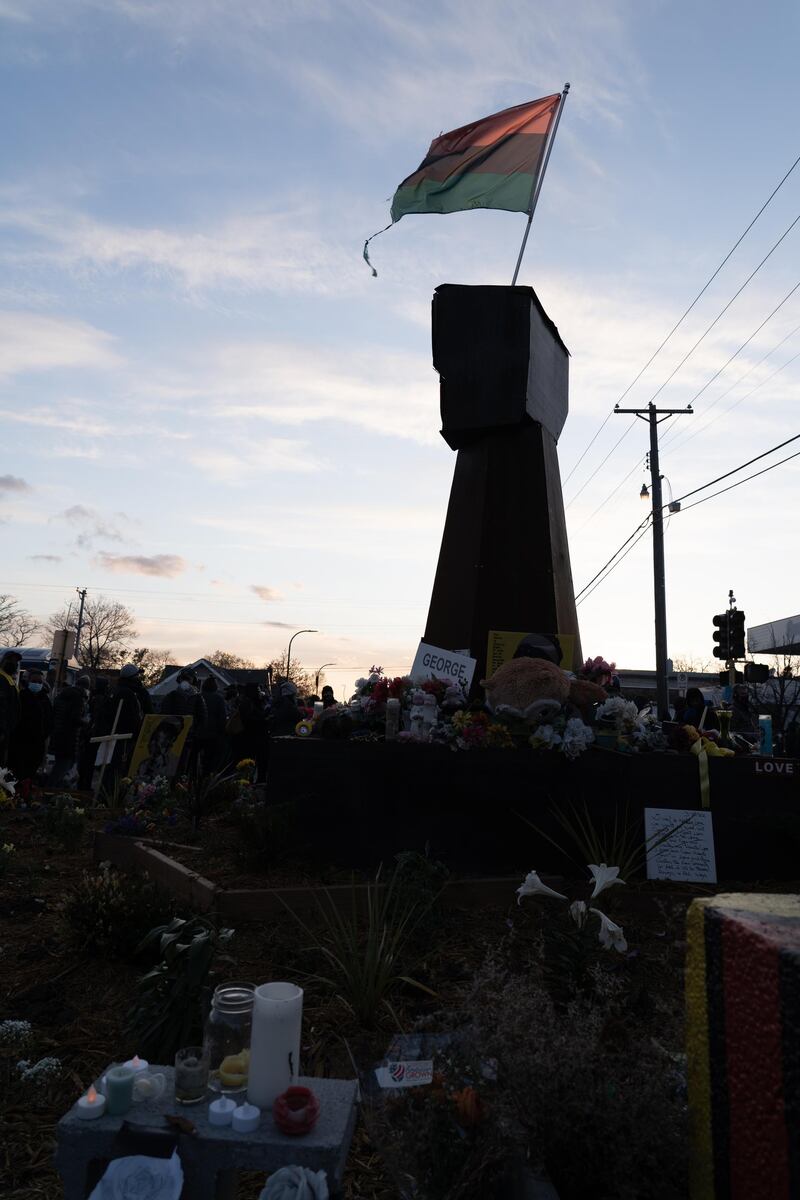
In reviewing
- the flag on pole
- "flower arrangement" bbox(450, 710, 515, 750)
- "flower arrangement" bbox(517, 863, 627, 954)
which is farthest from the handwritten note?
the flag on pole

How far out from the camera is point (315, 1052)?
3330 millimetres

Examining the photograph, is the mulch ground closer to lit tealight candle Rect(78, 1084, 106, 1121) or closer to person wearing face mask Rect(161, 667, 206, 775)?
lit tealight candle Rect(78, 1084, 106, 1121)

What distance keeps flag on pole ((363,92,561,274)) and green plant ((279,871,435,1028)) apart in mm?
7723

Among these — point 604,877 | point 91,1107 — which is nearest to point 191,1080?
point 91,1107

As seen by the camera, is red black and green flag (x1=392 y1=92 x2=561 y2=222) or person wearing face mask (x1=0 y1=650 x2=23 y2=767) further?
red black and green flag (x1=392 y1=92 x2=561 y2=222)

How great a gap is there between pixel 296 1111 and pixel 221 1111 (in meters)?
0.21

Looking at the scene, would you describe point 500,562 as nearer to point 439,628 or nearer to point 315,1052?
point 439,628

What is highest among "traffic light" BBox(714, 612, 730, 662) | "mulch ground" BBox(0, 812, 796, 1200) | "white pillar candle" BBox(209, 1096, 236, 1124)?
"traffic light" BBox(714, 612, 730, 662)

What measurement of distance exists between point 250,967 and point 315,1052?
99 cm

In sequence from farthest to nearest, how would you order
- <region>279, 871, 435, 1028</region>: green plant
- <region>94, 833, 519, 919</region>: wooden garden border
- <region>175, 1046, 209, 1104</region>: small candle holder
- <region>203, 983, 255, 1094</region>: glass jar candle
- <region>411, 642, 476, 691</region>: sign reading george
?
<region>411, 642, 476, 691</region>: sign reading george, <region>94, 833, 519, 919</region>: wooden garden border, <region>279, 871, 435, 1028</region>: green plant, <region>203, 983, 255, 1094</region>: glass jar candle, <region>175, 1046, 209, 1104</region>: small candle holder

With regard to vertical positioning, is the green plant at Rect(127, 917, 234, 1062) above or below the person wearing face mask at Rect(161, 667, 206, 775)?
below

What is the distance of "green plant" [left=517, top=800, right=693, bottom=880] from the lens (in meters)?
5.21

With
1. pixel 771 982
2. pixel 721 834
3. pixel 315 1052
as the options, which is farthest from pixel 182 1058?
pixel 721 834

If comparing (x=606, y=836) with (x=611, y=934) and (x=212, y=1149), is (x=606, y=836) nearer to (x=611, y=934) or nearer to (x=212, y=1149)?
(x=611, y=934)
